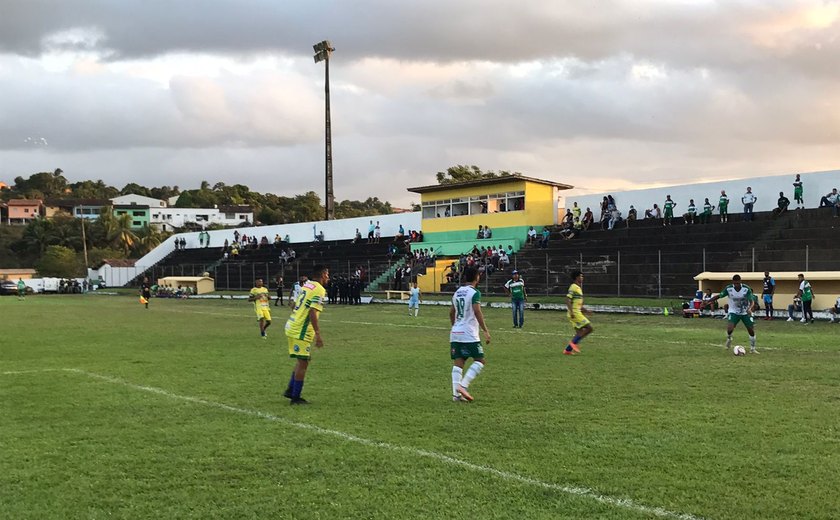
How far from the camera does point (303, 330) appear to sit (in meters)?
9.87

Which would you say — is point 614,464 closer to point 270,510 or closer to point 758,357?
point 270,510

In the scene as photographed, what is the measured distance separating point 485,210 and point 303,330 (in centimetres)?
4140

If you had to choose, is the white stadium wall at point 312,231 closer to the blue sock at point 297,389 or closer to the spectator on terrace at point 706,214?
the spectator on terrace at point 706,214

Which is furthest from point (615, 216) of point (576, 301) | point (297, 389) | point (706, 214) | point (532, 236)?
point (297, 389)

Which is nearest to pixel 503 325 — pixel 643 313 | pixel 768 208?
pixel 643 313

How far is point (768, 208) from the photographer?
125 feet

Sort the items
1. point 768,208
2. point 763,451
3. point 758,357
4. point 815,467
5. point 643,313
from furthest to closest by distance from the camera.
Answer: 1. point 768,208
2. point 643,313
3. point 758,357
4. point 763,451
5. point 815,467

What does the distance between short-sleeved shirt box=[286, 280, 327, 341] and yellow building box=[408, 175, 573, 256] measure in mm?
36377

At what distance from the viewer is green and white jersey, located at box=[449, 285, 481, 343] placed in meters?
9.94

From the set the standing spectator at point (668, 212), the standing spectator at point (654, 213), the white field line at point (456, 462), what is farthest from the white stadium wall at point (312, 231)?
the white field line at point (456, 462)

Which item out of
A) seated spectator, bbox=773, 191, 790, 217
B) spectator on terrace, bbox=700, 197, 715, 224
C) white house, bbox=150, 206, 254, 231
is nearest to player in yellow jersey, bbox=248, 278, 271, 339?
spectator on terrace, bbox=700, 197, 715, 224

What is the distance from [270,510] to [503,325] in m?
19.1

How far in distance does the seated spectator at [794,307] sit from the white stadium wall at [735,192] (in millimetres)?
12758

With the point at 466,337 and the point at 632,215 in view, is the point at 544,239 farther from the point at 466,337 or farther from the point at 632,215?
the point at 466,337
